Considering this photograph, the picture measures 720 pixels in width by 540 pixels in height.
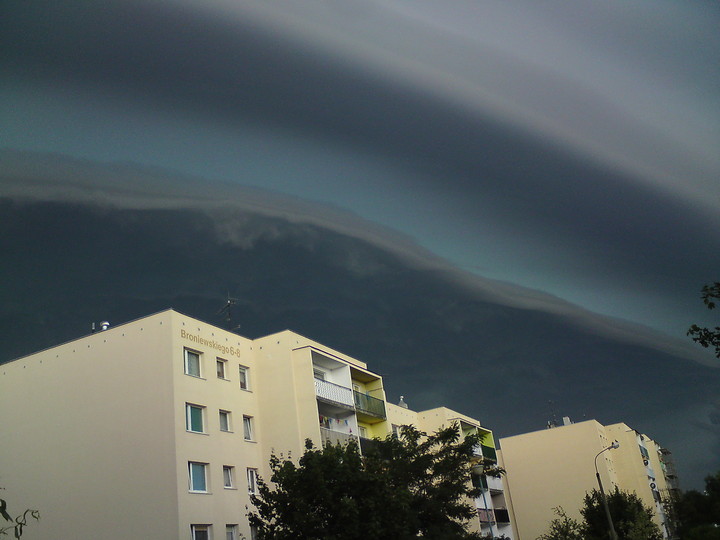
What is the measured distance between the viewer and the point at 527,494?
82125 millimetres

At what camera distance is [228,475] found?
105 ft

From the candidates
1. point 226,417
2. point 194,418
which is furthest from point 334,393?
point 194,418

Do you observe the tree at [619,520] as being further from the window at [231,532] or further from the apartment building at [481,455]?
the window at [231,532]

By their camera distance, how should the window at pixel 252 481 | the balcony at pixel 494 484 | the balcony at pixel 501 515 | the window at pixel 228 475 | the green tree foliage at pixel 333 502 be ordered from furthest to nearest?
the balcony at pixel 501 515 → the balcony at pixel 494 484 → the window at pixel 252 481 → the window at pixel 228 475 → the green tree foliage at pixel 333 502

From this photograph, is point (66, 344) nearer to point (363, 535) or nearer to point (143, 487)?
point (143, 487)

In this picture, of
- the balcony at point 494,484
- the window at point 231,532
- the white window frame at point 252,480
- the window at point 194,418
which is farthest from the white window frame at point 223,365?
the balcony at point 494,484

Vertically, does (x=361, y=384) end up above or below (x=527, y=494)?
above

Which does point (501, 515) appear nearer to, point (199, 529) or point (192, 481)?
point (199, 529)

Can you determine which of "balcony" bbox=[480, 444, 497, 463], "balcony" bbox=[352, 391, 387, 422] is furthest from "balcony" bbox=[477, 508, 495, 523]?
"balcony" bbox=[352, 391, 387, 422]

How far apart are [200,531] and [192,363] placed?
7.96 m

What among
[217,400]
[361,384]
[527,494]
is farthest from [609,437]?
[217,400]

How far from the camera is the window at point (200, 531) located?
92.7 ft

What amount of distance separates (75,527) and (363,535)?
13.6m

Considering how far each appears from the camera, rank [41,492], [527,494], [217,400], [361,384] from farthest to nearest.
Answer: [527,494]
[361,384]
[217,400]
[41,492]
